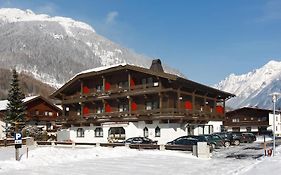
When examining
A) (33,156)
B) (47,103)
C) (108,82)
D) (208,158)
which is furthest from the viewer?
(47,103)

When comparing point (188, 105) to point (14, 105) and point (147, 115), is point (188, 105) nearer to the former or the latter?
point (147, 115)

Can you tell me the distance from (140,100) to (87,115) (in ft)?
32.9

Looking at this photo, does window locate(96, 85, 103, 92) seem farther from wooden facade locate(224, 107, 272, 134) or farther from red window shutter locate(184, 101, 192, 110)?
wooden facade locate(224, 107, 272, 134)

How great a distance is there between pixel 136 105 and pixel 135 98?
37.7 inches

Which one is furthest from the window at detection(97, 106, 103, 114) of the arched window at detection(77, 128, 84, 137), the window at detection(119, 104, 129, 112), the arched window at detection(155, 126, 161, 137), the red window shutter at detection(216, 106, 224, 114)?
the red window shutter at detection(216, 106, 224, 114)

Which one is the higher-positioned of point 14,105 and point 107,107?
point 14,105

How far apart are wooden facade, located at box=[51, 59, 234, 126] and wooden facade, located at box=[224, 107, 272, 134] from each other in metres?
30.9

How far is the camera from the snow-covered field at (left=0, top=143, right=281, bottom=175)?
76.9 ft

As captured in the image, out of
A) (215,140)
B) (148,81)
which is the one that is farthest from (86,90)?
(215,140)

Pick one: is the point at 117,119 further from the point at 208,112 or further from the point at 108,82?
the point at 208,112

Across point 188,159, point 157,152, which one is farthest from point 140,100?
point 188,159

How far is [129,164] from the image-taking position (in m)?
27.5

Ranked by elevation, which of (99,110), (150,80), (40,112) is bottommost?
(40,112)

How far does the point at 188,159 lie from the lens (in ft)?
103
